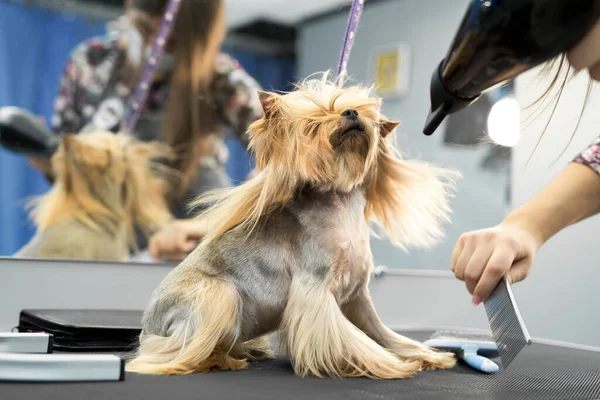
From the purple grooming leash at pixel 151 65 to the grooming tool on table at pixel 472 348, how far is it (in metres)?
1.04

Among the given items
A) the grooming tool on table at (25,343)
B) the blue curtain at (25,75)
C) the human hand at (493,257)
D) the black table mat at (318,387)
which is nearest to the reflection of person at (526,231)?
the human hand at (493,257)

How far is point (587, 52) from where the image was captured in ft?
1.77

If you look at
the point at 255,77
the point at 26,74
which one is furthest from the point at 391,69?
the point at 26,74

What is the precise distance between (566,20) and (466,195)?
1.29m

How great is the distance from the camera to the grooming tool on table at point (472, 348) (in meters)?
0.75

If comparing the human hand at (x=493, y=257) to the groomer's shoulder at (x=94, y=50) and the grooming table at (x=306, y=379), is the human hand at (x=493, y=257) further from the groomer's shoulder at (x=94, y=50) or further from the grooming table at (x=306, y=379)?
the groomer's shoulder at (x=94, y=50)

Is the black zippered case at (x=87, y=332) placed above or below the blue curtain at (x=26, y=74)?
below

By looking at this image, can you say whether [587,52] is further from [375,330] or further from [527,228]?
[375,330]

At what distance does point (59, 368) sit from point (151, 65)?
123 centimetres

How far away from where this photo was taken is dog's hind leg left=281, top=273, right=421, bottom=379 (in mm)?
679

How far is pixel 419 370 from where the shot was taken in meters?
0.73

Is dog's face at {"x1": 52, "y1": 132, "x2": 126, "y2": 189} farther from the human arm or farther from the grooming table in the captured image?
the human arm

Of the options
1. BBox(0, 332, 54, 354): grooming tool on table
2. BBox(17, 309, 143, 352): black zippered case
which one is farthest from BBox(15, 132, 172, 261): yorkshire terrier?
BBox(0, 332, 54, 354): grooming tool on table

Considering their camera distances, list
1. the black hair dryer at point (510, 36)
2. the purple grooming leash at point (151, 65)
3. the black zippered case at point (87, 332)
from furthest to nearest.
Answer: the purple grooming leash at point (151, 65) → the black zippered case at point (87, 332) → the black hair dryer at point (510, 36)
